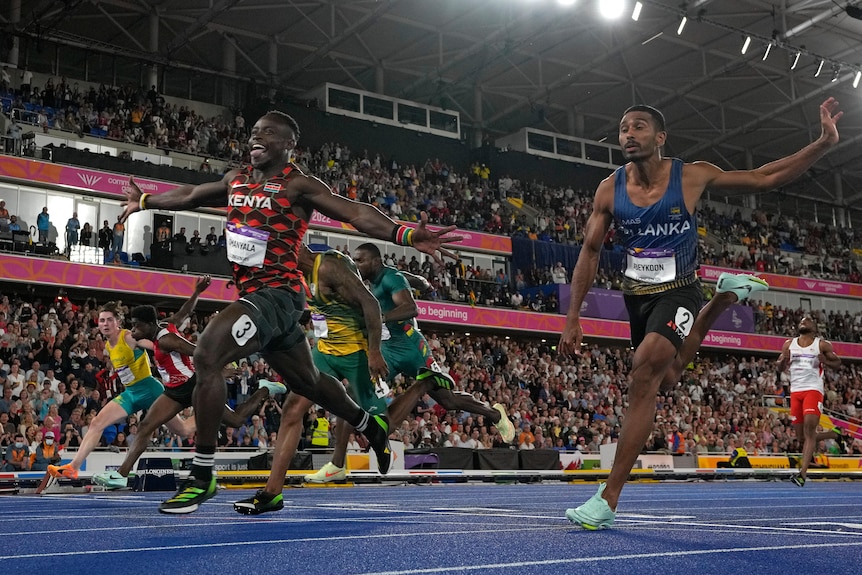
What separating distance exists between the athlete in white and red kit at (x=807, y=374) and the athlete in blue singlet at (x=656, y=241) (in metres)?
7.11

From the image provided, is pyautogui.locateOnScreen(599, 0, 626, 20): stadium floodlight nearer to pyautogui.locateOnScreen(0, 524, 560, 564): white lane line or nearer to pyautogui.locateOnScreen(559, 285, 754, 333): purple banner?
pyautogui.locateOnScreen(559, 285, 754, 333): purple banner

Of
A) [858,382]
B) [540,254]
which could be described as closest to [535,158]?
[540,254]

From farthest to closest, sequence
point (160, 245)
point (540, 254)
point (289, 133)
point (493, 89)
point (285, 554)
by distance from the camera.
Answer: point (493, 89) < point (540, 254) < point (160, 245) < point (289, 133) < point (285, 554)

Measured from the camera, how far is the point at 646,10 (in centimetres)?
3400

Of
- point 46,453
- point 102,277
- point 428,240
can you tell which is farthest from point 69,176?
point 428,240

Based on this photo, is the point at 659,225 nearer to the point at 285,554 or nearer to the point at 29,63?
the point at 285,554

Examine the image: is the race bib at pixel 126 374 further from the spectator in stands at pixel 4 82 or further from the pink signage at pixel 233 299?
the spectator in stands at pixel 4 82

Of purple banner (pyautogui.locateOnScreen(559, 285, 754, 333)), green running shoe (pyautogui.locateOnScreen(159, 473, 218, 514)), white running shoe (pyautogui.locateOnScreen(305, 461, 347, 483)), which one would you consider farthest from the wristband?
purple banner (pyautogui.locateOnScreen(559, 285, 754, 333))

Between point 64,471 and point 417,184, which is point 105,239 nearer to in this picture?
point 417,184

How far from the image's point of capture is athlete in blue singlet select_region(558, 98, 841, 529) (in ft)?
16.8

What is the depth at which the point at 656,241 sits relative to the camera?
5461mm

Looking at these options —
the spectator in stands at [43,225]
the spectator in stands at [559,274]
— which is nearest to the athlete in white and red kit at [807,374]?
the spectator in stands at [43,225]

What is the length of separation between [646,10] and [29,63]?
2316 cm

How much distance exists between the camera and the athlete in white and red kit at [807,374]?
1204cm
